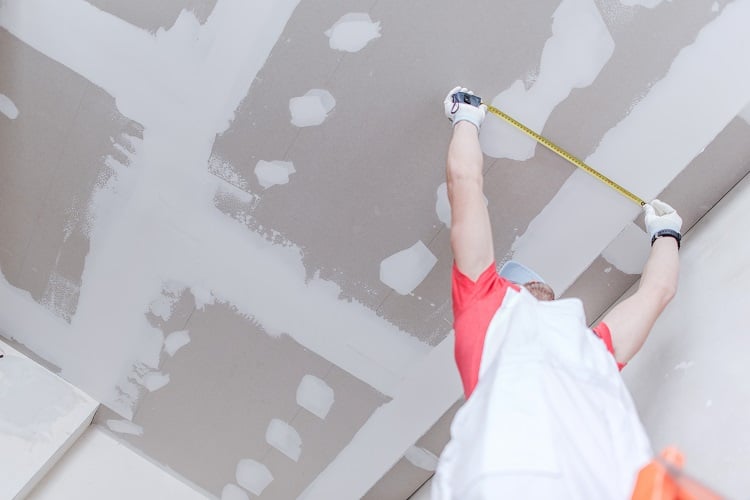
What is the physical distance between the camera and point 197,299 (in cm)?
258

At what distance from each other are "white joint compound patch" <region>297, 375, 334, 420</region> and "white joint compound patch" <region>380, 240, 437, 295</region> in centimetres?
50

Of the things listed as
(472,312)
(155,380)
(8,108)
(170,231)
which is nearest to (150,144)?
(170,231)

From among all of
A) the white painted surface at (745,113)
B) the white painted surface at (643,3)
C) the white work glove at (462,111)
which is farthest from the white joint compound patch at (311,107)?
the white painted surface at (745,113)

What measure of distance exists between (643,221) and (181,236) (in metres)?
1.44

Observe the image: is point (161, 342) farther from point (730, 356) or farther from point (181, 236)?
point (730, 356)

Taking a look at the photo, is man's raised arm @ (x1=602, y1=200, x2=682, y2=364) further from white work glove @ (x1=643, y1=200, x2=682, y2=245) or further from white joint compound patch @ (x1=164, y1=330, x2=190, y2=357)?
white joint compound patch @ (x1=164, y1=330, x2=190, y2=357)

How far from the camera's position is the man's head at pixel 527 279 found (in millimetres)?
1947

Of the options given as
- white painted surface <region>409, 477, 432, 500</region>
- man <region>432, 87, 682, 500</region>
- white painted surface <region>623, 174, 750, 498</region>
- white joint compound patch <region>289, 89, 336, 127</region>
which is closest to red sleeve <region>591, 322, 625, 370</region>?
man <region>432, 87, 682, 500</region>

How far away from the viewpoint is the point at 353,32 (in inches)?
78.8

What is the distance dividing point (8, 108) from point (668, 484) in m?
2.20

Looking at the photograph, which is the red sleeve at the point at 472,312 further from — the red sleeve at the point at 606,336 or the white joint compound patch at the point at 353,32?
the white joint compound patch at the point at 353,32

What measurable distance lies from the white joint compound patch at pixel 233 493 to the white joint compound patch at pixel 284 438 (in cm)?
32

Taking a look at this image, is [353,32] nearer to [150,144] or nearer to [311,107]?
[311,107]

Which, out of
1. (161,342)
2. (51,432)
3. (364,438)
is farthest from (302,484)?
(51,432)
